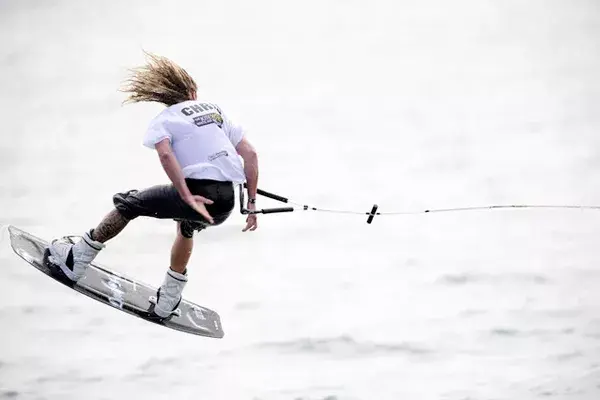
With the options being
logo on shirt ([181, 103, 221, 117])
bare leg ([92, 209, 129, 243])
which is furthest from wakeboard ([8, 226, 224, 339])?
logo on shirt ([181, 103, 221, 117])

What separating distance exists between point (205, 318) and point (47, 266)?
197 cm

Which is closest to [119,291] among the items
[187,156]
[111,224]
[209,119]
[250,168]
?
[111,224]

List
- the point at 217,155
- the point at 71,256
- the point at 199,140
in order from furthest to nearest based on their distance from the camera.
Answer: the point at 71,256 < the point at 217,155 < the point at 199,140

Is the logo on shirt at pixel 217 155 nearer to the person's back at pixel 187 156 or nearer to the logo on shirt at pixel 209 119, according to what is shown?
the person's back at pixel 187 156

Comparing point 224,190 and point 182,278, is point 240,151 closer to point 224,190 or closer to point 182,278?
point 224,190

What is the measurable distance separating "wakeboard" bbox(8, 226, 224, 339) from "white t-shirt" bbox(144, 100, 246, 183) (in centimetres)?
218

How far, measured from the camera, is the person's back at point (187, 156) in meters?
9.70

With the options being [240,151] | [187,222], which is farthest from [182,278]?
[240,151]

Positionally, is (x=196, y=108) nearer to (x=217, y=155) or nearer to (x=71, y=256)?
(x=217, y=155)

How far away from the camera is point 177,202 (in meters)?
10.1

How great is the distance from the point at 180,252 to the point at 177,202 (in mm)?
906

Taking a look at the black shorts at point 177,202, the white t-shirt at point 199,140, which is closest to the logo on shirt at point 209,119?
the white t-shirt at point 199,140

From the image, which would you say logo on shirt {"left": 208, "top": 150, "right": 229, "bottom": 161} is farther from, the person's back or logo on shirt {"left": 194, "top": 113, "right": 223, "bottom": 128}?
logo on shirt {"left": 194, "top": 113, "right": 223, "bottom": 128}

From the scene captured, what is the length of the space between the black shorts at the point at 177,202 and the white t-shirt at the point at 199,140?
0.28 ft
